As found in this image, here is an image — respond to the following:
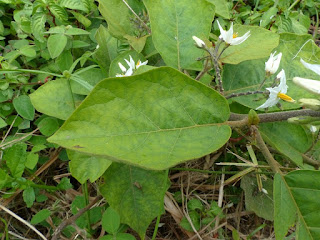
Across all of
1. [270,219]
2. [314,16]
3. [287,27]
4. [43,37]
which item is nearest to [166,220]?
[270,219]

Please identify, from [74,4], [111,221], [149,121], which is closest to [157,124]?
[149,121]

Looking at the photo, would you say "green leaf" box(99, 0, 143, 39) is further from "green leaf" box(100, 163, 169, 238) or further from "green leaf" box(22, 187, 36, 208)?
"green leaf" box(22, 187, 36, 208)

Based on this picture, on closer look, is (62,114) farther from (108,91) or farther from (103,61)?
(108,91)

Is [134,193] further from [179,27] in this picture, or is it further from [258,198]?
[179,27]

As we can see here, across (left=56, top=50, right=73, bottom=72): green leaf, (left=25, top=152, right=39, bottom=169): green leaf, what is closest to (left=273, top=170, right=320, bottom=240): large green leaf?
(left=25, top=152, right=39, bottom=169): green leaf

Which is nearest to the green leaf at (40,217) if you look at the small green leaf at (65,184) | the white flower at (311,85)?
the small green leaf at (65,184)
